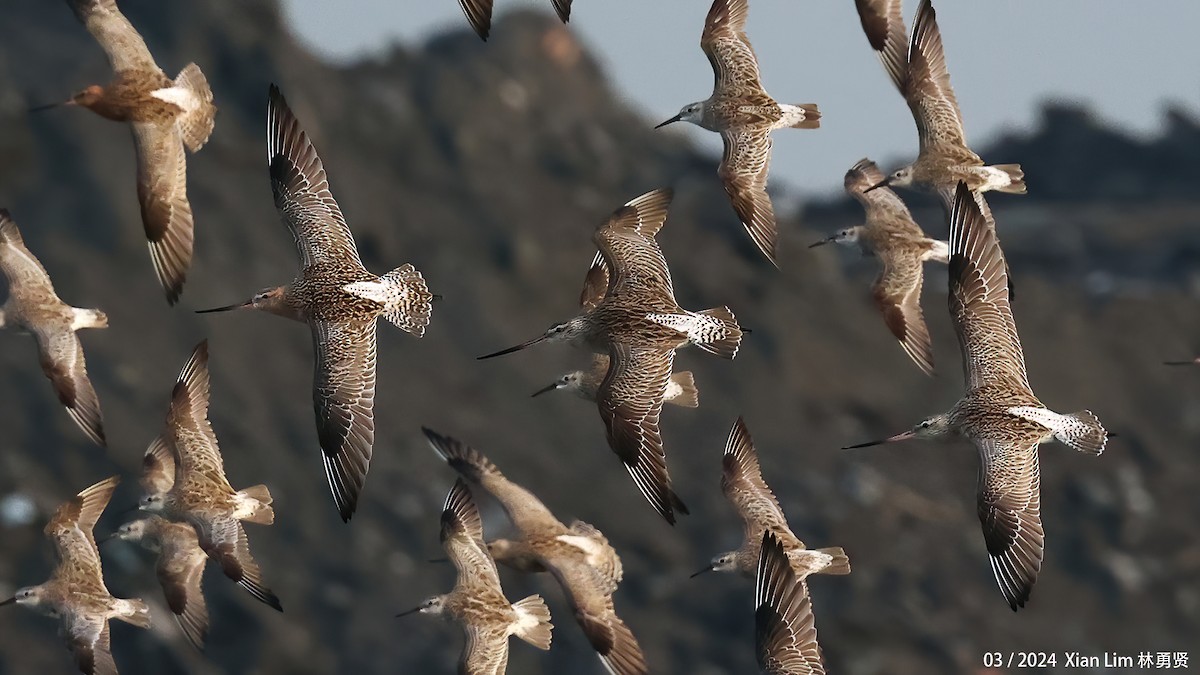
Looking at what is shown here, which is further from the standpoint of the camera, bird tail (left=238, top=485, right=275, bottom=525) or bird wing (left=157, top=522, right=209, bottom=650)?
bird wing (left=157, top=522, right=209, bottom=650)

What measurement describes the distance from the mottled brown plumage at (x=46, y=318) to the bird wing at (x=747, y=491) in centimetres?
416

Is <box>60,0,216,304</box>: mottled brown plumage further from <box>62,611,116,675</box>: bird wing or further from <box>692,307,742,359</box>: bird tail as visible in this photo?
<box>692,307,742,359</box>: bird tail

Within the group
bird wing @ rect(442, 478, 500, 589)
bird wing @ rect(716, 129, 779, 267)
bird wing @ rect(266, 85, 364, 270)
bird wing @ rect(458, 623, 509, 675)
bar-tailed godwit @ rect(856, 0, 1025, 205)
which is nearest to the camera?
bird wing @ rect(266, 85, 364, 270)

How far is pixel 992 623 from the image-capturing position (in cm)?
2702

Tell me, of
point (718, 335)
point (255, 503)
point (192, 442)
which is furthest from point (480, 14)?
point (192, 442)

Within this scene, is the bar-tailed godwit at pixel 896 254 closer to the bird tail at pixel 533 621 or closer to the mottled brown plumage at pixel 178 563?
the bird tail at pixel 533 621

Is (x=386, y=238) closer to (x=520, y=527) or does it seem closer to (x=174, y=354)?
(x=174, y=354)

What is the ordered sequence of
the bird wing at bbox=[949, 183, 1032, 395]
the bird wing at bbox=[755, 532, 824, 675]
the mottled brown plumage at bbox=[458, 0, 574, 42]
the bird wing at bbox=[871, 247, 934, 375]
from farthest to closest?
the bird wing at bbox=[871, 247, 934, 375] < the bird wing at bbox=[949, 183, 1032, 395] < the bird wing at bbox=[755, 532, 824, 675] < the mottled brown plumage at bbox=[458, 0, 574, 42]

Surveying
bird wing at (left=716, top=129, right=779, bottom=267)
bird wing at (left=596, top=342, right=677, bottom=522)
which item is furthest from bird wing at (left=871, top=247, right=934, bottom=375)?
bird wing at (left=596, top=342, right=677, bottom=522)

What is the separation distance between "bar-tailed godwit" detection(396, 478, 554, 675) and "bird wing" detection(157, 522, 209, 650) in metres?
1.51

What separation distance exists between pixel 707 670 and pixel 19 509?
27.1 ft

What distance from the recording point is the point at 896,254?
44.9 feet

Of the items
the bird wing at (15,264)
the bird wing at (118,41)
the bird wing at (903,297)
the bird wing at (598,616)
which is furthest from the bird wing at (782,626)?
the bird wing at (15,264)

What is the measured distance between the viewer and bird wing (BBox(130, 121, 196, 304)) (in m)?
12.8
